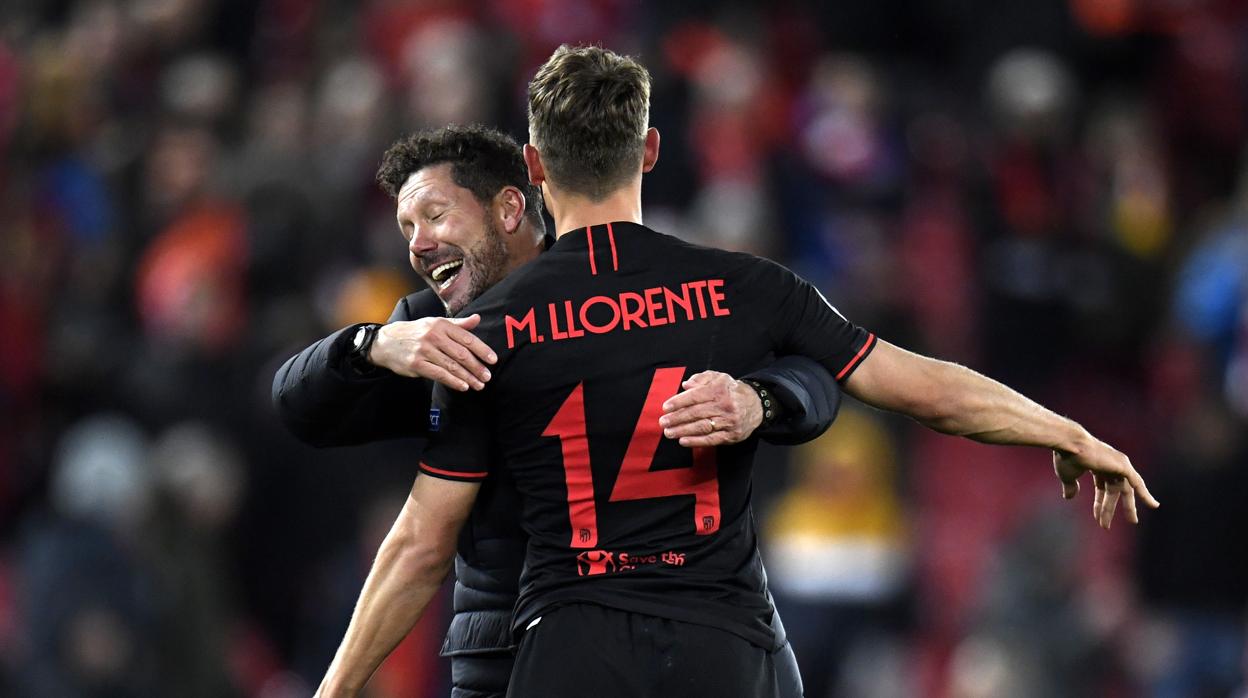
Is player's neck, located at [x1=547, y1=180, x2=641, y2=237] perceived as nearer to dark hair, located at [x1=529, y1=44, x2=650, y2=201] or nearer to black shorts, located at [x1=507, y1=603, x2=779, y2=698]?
dark hair, located at [x1=529, y1=44, x2=650, y2=201]

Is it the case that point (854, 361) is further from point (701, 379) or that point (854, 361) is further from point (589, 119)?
point (589, 119)

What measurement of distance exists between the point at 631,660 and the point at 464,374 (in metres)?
0.61

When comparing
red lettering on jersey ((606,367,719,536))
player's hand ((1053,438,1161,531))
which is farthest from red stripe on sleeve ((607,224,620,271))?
player's hand ((1053,438,1161,531))

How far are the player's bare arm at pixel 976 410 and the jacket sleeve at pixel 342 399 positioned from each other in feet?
2.97

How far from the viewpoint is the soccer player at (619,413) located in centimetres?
358

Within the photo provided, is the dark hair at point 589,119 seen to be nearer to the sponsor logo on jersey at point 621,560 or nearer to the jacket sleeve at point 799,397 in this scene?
the jacket sleeve at point 799,397

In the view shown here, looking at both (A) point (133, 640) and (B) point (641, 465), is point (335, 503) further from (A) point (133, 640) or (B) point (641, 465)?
(B) point (641, 465)

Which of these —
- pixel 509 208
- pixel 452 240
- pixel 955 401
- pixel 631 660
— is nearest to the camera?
pixel 631 660

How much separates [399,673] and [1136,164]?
4.00m

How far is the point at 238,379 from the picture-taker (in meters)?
8.53

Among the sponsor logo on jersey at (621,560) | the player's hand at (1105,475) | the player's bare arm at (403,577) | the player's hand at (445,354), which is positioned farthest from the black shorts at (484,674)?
the player's hand at (1105,475)

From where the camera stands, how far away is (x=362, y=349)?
375 centimetres

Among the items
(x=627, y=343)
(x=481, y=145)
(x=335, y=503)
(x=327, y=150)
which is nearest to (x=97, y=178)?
(x=327, y=150)

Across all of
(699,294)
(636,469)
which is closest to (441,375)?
(636,469)
